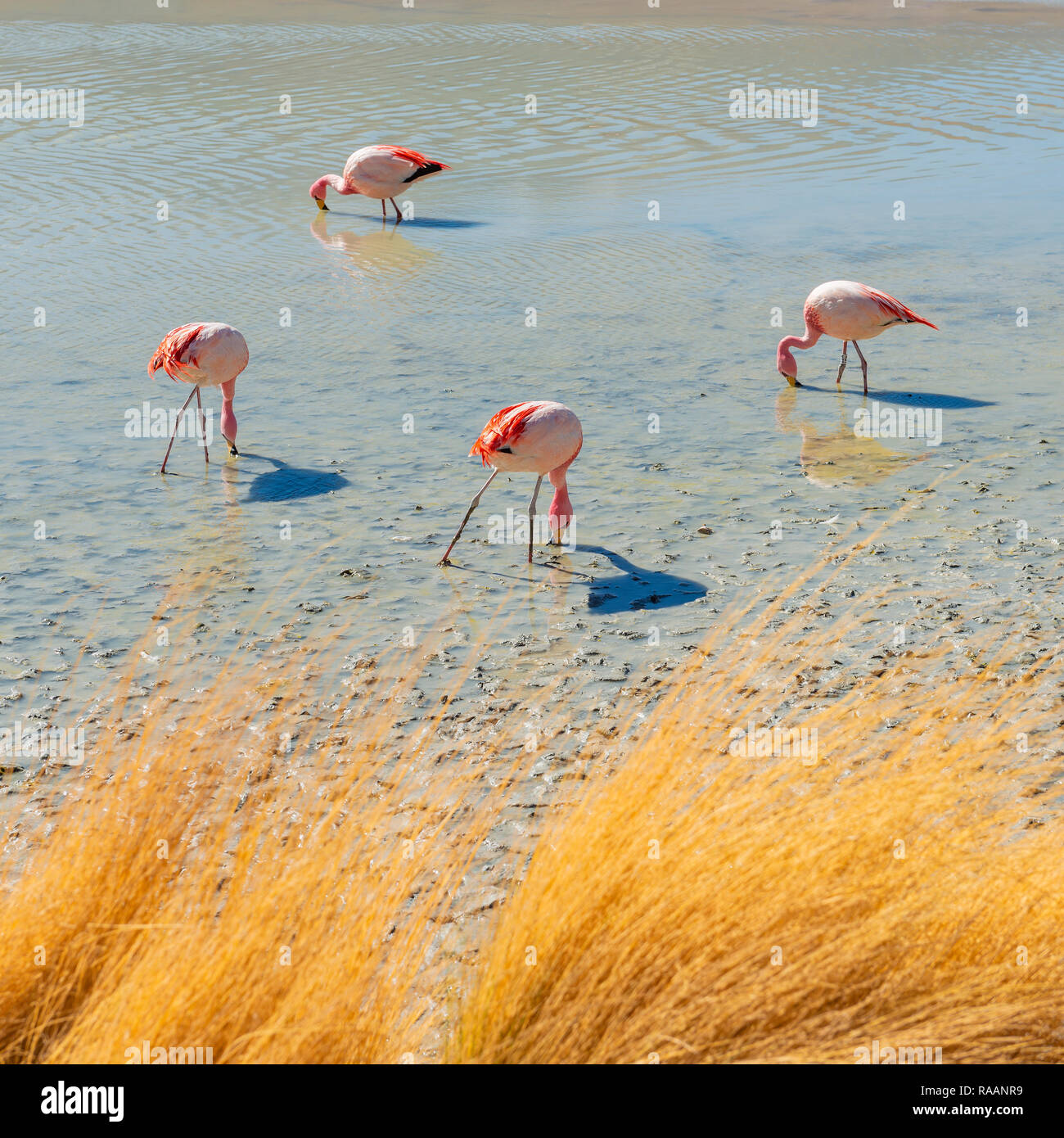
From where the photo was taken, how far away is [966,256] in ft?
49.3

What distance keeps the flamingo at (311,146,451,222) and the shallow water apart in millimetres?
515

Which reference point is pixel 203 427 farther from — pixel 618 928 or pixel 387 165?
pixel 387 165

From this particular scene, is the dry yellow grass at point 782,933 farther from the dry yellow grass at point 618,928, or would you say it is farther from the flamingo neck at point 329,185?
the flamingo neck at point 329,185

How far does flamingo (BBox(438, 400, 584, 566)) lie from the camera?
25.2 ft

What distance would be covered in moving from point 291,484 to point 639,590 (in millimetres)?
2880

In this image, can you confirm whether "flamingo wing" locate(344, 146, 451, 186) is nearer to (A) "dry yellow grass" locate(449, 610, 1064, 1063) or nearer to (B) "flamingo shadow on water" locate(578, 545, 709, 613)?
(B) "flamingo shadow on water" locate(578, 545, 709, 613)

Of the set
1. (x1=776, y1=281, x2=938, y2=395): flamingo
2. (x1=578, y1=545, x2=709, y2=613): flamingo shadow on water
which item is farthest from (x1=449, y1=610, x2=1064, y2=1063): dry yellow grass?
(x1=776, y1=281, x2=938, y2=395): flamingo

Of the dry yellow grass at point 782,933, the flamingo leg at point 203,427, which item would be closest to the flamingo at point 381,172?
the flamingo leg at point 203,427

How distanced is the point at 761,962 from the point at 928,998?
419mm

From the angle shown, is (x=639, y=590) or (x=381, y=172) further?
(x=381, y=172)

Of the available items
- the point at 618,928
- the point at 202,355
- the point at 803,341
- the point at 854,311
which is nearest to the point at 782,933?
the point at 618,928

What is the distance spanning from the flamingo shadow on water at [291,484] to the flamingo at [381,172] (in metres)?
8.82

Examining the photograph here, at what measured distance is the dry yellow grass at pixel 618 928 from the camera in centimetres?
337

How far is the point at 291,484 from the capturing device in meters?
9.24
